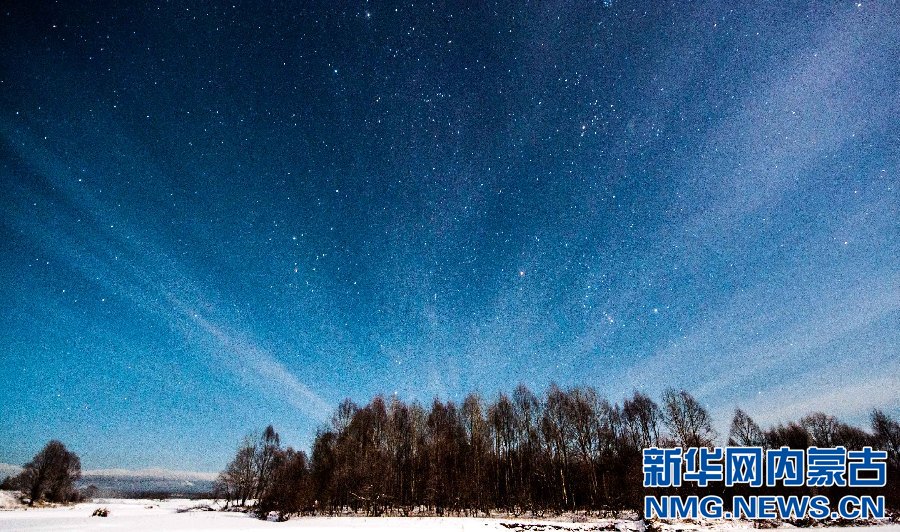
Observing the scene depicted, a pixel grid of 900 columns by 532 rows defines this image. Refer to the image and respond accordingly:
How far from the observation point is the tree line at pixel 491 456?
141ft

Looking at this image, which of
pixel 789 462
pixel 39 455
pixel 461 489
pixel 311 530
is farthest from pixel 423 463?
pixel 39 455

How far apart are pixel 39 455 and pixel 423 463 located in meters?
60.9

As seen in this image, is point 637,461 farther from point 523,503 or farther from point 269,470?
point 269,470

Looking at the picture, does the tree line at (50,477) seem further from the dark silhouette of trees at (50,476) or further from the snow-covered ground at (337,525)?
the snow-covered ground at (337,525)

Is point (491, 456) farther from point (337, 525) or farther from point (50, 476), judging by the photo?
point (50, 476)

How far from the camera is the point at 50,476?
56.6 m

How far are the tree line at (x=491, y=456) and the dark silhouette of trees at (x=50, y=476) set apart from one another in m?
23.7

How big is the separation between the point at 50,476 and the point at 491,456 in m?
66.1

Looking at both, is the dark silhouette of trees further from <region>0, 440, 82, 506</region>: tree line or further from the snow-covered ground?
the snow-covered ground

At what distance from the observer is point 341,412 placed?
56250mm

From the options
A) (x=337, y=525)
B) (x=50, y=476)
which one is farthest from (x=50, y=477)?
(x=337, y=525)

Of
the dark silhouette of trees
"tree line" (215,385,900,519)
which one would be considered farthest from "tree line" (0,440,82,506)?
"tree line" (215,385,900,519)

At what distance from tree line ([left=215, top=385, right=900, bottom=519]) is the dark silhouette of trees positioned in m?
23.7

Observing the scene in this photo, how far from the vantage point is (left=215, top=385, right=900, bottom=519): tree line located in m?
42.8
